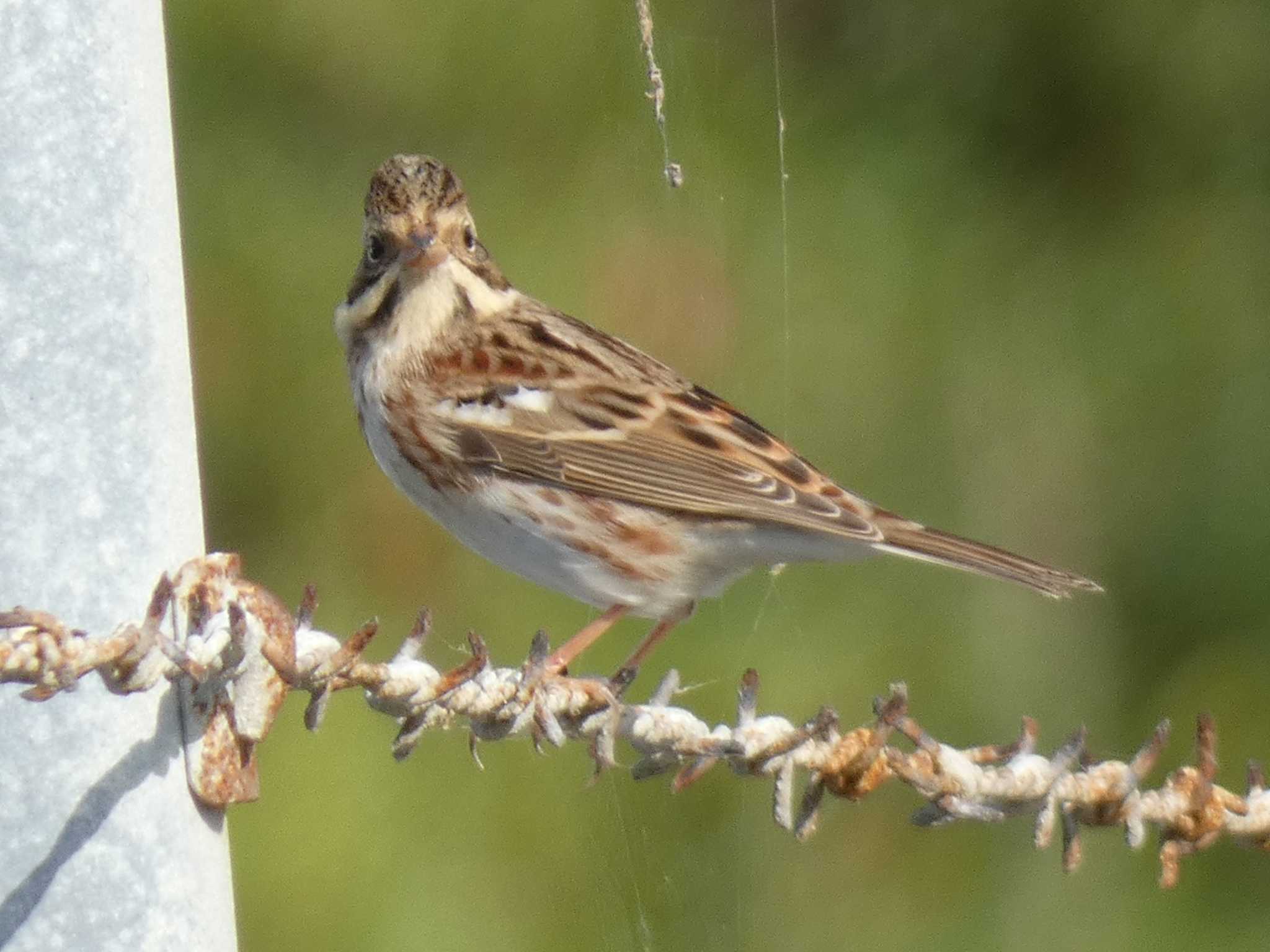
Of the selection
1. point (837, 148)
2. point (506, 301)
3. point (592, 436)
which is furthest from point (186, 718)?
point (837, 148)

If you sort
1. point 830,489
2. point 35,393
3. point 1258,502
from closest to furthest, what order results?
point 35,393 → point 830,489 → point 1258,502

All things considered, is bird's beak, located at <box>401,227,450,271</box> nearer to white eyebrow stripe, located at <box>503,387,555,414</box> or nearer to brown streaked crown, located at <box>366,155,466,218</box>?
brown streaked crown, located at <box>366,155,466,218</box>

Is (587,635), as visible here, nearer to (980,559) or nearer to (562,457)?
(562,457)

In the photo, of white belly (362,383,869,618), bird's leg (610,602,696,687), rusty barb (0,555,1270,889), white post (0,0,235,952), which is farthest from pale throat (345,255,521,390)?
white post (0,0,235,952)

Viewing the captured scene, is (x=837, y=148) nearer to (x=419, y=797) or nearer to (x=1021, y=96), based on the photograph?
(x=1021, y=96)

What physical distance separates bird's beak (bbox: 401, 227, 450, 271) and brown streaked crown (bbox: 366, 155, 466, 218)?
5cm

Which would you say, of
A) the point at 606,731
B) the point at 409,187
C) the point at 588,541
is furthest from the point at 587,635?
the point at 606,731

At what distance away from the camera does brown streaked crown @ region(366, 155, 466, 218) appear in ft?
12.7

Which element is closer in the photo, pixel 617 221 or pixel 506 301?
pixel 506 301

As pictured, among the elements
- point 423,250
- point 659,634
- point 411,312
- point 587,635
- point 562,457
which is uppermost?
point 423,250

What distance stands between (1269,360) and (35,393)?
4378 mm

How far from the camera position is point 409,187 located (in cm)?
388

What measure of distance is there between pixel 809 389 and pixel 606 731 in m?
2.69

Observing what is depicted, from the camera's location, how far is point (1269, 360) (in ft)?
18.9
